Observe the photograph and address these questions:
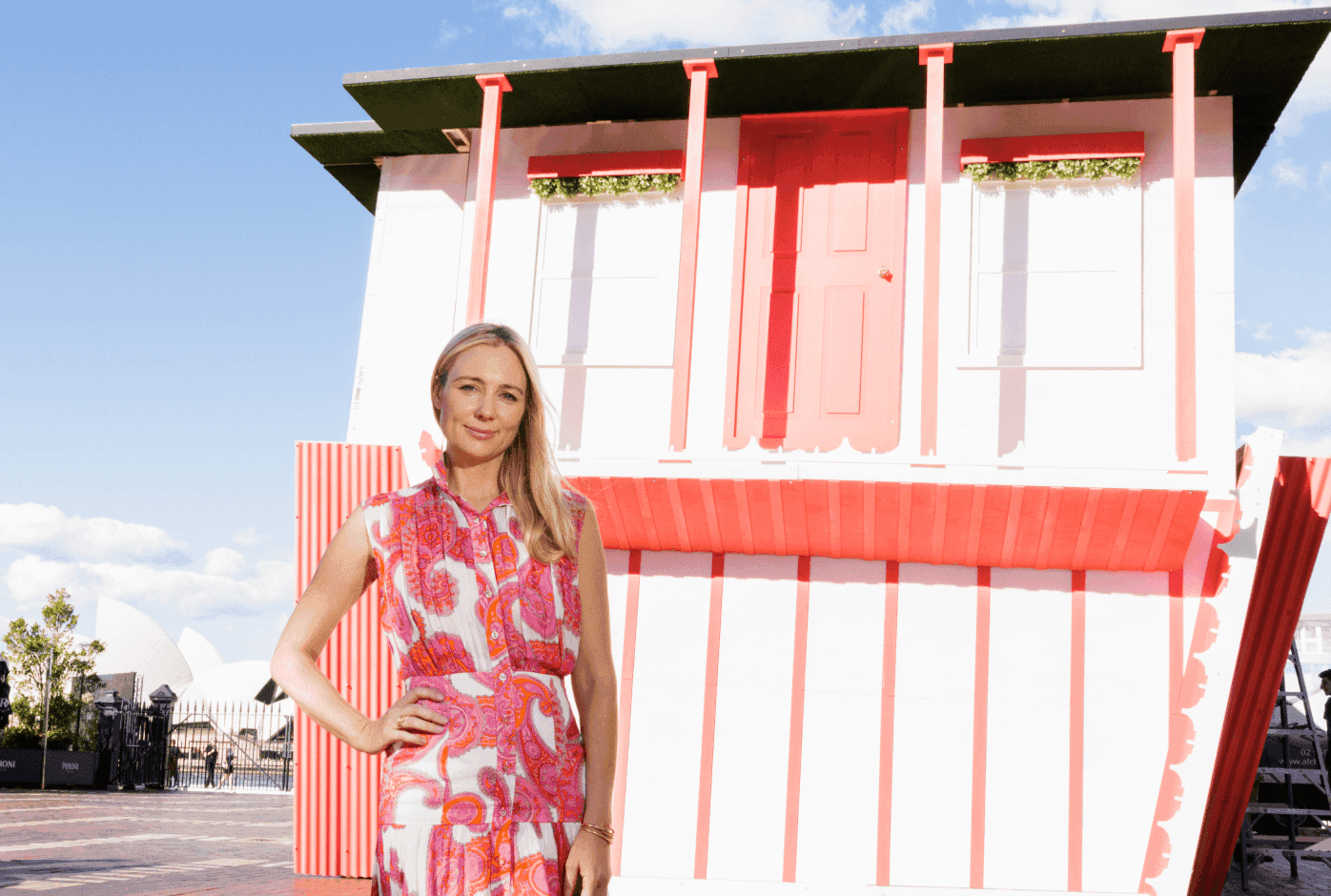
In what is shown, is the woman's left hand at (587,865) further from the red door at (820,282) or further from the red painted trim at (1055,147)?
the red painted trim at (1055,147)

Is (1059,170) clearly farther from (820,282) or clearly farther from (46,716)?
(46,716)

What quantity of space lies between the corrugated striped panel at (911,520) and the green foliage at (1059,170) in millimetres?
2773

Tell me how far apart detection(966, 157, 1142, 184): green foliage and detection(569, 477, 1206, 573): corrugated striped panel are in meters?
2.77

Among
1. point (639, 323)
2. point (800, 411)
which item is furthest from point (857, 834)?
point (639, 323)

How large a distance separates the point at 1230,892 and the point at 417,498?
9.41 metres

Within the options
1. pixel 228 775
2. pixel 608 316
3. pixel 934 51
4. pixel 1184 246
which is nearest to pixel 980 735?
pixel 1184 246

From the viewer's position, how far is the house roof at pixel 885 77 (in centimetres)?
648

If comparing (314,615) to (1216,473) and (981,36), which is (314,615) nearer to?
(1216,473)

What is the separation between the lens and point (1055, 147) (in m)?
7.27

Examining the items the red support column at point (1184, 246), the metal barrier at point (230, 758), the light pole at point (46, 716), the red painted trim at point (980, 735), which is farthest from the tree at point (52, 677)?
the red support column at point (1184, 246)

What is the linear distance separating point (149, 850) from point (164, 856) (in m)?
0.65

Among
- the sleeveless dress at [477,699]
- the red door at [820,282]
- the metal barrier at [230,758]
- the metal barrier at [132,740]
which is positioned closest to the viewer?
the sleeveless dress at [477,699]

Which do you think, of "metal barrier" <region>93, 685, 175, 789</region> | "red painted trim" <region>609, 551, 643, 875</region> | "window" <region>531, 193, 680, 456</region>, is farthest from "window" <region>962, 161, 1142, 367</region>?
"metal barrier" <region>93, 685, 175, 789</region>

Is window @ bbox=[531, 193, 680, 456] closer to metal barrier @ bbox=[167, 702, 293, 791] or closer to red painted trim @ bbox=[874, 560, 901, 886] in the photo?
red painted trim @ bbox=[874, 560, 901, 886]
